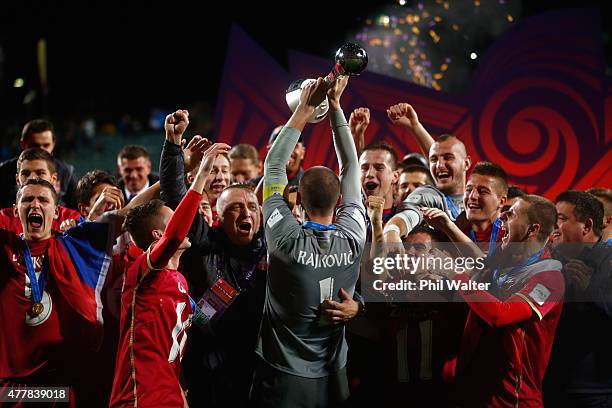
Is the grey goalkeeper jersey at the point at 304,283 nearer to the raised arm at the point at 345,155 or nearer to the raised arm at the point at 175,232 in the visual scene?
the raised arm at the point at 345,155

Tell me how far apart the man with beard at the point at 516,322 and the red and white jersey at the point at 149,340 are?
57.8 inches

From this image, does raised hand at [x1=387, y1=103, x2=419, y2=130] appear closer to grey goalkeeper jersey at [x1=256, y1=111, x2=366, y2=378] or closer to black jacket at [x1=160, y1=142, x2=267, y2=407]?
grey goalkeeper jersey at [x1=256, y1=111, x2=366, y2=378]

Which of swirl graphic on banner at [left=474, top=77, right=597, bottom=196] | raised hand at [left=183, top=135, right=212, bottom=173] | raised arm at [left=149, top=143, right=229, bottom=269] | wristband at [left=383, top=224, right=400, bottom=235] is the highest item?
swirl graphic on banner at [left=474, top=77, right=597, bottom=196]

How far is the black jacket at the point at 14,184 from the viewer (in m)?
5.63

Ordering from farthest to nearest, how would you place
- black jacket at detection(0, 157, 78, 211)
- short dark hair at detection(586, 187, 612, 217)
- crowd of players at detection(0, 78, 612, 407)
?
black jacket at detection(0, 157, 78, 211) < short dark hair at detection(586, 187, 612, 217) < crowd of players at detection(0, 78, 612, 407)

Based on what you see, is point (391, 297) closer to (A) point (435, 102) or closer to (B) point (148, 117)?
(A) point (435, 102)

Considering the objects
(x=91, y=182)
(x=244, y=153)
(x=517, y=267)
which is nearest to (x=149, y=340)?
(x=91, y=182)

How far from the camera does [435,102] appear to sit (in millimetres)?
7648

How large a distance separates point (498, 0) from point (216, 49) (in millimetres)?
15276

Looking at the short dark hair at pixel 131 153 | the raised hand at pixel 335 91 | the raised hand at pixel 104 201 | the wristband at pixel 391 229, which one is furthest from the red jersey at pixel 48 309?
the short dark hair at pixel 131 153

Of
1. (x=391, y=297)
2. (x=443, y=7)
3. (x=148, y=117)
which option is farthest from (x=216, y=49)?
(x=391, y=297)

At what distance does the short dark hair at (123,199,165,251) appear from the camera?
352 cm

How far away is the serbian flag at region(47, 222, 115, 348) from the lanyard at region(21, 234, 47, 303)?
5 cm

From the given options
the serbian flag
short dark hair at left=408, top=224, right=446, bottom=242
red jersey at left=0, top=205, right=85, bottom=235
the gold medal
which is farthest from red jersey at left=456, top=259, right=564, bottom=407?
red jersey at left=0, top=205, right=85, bottom=235
